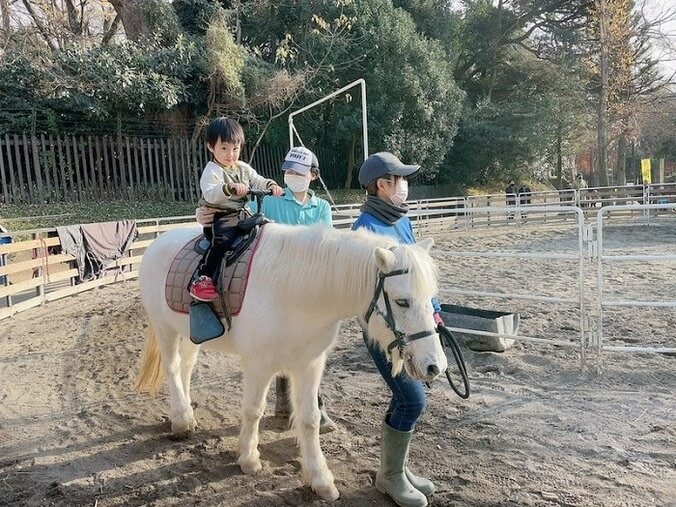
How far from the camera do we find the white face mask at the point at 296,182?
3150 millimetres

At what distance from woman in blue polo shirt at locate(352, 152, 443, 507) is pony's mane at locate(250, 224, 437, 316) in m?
0.17

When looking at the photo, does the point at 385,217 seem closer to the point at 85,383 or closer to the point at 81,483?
the point at 81,483

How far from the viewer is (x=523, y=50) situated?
86.3 feet

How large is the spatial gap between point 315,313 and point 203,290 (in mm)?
646

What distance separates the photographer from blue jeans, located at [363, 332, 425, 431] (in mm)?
2434

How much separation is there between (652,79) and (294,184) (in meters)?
27.2

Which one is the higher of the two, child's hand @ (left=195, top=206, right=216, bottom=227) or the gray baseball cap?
the gray baseball cap

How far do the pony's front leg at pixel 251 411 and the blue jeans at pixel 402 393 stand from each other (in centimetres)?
62

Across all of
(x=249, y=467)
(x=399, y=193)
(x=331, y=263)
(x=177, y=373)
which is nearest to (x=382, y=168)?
(x=399, y=193)

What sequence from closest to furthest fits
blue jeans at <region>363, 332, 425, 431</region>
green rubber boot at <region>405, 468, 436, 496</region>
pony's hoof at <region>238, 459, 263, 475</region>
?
blue jeans at <region>363, 332, 425, 431</region> < green rubber boot at <region>405, 468, 436, 496</region> < pony's hoof at <region>238, 459, 263, 475</region>

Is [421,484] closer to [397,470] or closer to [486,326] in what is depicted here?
[397,470]

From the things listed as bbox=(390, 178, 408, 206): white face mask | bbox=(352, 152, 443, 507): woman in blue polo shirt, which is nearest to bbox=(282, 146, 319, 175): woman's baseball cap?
bbox=(352, 152, 443, 507): woman in blue polo shirt

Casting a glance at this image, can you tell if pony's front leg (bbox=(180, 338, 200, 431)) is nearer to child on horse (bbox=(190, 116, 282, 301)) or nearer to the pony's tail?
the pony's tail

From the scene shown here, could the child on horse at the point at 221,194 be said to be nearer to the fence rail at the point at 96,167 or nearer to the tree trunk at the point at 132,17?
the fence rail at the point at 96,167
